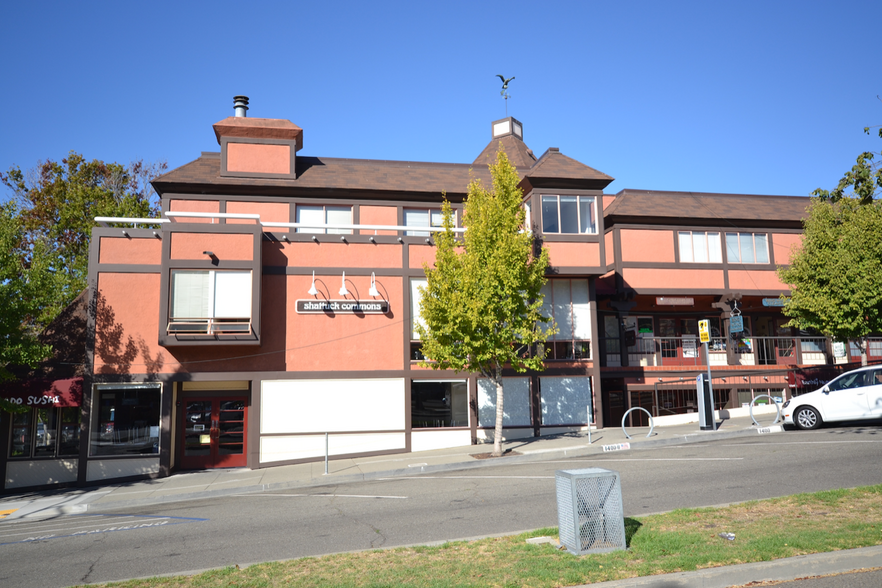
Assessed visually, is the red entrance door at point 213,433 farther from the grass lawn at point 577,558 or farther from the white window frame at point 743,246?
the white window frame at point 743,246

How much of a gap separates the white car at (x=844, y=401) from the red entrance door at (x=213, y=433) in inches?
654

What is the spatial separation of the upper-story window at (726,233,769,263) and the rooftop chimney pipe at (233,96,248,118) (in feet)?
68.1

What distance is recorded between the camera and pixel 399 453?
20297 millimetres

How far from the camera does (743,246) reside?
87.4ft

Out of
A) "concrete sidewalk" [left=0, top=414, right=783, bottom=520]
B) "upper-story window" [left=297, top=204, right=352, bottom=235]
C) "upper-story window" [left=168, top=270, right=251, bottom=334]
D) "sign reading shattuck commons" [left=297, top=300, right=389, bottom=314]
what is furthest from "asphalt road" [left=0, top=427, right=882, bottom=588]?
"upper-story window" [left=297, top=204, right=352, bottom=235]

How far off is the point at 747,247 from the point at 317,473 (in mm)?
20198

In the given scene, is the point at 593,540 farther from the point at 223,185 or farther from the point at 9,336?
the point at 223,185

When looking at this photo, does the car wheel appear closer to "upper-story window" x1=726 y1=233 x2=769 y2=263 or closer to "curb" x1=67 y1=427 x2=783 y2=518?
"curb" x1=67 y1=427 x2=783 y2=518

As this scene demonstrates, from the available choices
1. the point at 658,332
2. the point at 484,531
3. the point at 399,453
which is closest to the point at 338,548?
the point at 484,531

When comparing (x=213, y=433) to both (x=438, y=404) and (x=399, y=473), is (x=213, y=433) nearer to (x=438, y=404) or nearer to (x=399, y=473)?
A: (x=399, y=473)

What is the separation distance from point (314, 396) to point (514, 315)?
7.15 meters

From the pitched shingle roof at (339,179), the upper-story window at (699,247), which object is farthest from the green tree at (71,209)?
the upper-story window at (699,247)

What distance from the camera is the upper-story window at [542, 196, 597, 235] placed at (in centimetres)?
2234

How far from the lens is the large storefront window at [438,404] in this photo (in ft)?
68.5
